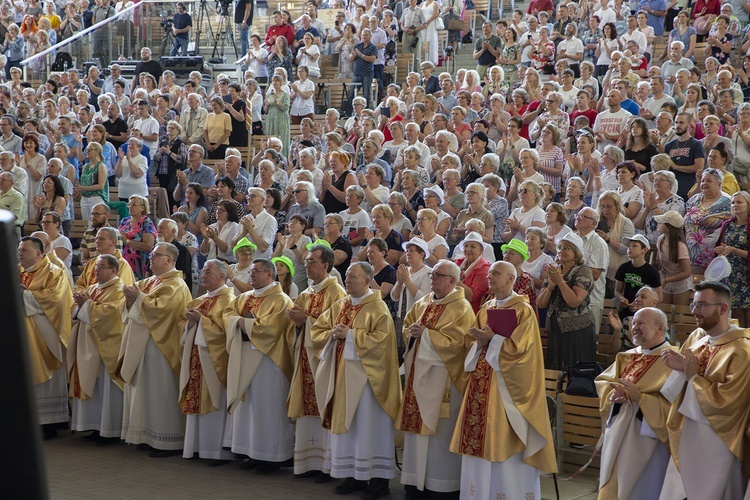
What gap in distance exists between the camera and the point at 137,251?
1138 cm

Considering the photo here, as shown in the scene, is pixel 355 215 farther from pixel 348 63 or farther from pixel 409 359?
pixel 348 63

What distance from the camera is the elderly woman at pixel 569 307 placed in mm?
8031

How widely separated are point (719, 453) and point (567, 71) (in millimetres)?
8866

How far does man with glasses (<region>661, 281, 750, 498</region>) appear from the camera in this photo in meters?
6.13

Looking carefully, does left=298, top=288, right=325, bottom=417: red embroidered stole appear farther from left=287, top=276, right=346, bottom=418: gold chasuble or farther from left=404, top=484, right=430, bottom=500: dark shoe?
left=404, top=484, right=430, bottom=500: dark shoe

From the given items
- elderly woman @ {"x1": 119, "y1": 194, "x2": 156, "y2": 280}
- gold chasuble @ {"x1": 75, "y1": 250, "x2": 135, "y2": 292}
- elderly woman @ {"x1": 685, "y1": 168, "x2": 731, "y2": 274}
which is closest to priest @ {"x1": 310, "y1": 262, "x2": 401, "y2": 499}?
gold chasuble @ {"x1": 75, "y1": 250, "x2": 135, "y2": 292}

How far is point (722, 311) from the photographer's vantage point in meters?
6.20

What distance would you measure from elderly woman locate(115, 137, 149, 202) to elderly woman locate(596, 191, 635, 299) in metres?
7.05

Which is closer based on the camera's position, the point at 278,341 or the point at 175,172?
the point at 278,341

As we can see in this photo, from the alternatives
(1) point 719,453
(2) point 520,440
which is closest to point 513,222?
(2) point 520,440

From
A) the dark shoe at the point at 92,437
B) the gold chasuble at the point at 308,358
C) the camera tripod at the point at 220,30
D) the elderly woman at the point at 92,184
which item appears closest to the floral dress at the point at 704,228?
the gold chasuble at the point at 308,358

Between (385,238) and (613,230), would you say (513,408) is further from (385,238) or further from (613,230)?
(385,238)

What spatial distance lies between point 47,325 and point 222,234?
246 centimetres

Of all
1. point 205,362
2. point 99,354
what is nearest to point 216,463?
point 205,362
